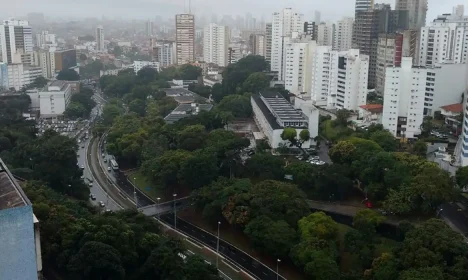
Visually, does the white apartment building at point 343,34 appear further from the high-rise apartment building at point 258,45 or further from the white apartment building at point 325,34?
the high-rise apartment building at point 258,45

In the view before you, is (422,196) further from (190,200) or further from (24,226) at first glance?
(24,226)

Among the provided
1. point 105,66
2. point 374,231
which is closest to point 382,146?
point 374,231

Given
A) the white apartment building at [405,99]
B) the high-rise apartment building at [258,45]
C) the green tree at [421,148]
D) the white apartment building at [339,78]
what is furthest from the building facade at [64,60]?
the green tree at [421,148]

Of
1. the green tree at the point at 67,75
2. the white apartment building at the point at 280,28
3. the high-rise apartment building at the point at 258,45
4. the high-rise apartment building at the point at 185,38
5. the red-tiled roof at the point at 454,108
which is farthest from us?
the high-rise apartment building at the point at 185,38

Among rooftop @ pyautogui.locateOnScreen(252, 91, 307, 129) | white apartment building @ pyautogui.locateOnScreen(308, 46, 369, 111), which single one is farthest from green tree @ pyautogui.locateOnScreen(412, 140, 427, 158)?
white apartment building @ pyautogui.locateOnScreen(308, 46, 369, 111)

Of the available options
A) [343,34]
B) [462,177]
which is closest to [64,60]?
[343,34]

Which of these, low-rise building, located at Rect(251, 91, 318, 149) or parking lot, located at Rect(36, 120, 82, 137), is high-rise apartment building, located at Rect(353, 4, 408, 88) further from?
parking lot, located at Rect(36, 120, 82, 137)

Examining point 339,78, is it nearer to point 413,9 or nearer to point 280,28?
point 280,28
